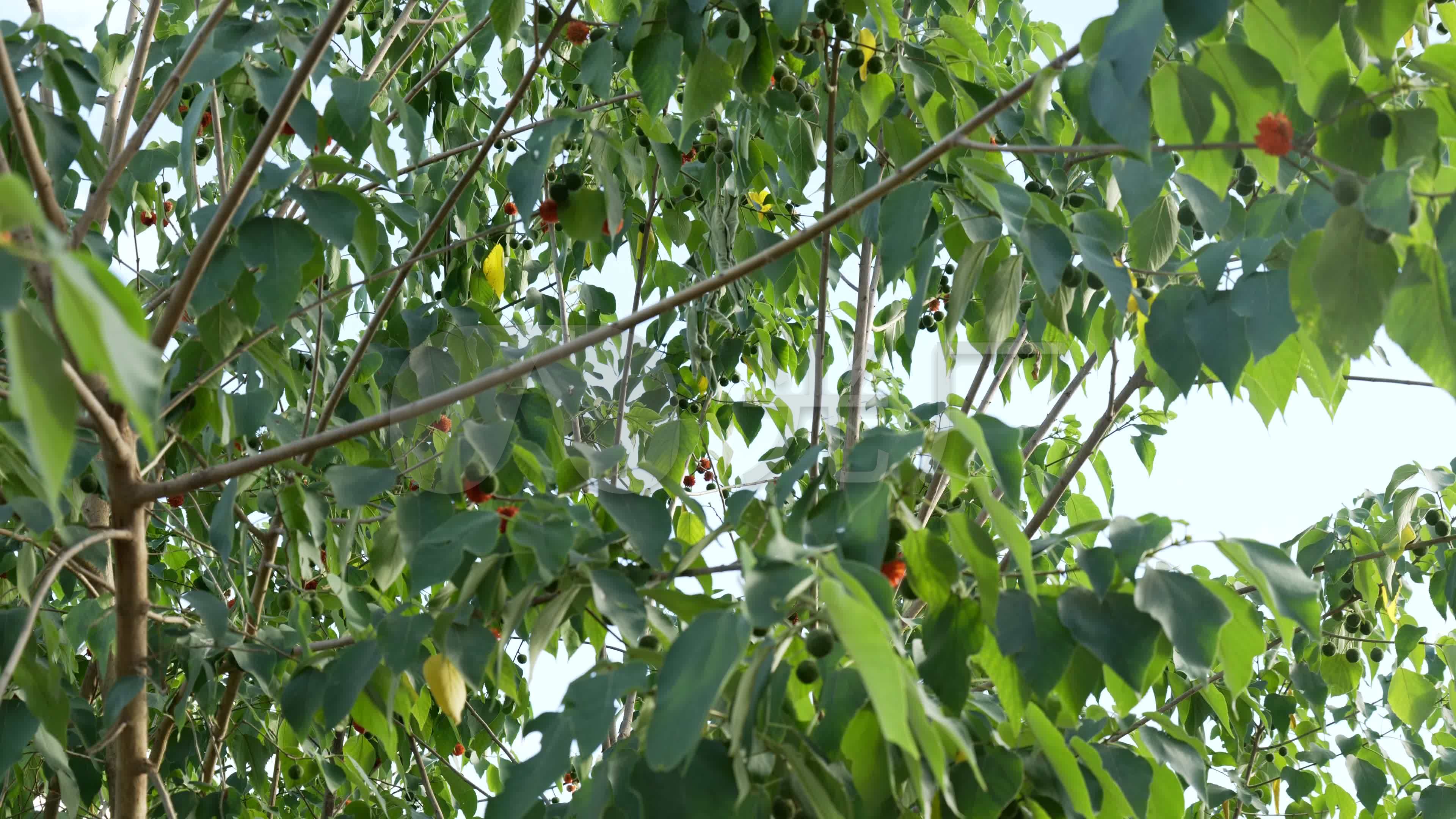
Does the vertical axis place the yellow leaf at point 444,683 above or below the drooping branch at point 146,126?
below

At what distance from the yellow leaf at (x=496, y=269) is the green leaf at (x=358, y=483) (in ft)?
3.85

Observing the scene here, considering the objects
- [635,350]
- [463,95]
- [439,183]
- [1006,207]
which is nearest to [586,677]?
[1006,207]

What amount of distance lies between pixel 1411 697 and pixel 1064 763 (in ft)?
4.78

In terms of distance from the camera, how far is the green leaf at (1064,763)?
35.4 inches

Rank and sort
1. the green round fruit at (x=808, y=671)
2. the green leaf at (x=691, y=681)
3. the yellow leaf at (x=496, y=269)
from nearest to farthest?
the green leaf at (x=691, y=681)
the green round fruit at (x=808, y=671)
the yellow leaf at (x=496, y=269)

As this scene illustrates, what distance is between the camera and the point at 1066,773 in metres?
0.90

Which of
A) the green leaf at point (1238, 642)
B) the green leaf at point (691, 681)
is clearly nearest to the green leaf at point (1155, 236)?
the green leaf at point (1238, 642)

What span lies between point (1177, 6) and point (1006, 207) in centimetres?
29

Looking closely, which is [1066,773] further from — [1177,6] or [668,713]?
[1177,6]

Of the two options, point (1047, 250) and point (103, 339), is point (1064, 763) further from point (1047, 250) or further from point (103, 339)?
point (103, 339)

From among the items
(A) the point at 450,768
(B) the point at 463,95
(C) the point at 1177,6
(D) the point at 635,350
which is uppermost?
(B) the point at 463,95

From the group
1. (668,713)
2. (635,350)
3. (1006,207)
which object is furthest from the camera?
(635,350)

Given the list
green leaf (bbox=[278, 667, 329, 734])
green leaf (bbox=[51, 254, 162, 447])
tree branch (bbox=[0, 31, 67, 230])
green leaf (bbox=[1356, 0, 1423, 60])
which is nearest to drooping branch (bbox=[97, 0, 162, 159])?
tree branch (bbox=[0, 31, 67, 230])

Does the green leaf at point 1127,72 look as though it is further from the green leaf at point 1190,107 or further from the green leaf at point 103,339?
the green leaf at point 103,339
